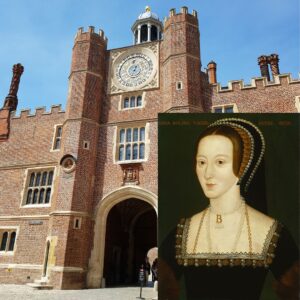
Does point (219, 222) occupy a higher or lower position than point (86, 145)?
lower

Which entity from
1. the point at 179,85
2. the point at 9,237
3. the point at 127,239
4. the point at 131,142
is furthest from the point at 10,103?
the point at 179,85

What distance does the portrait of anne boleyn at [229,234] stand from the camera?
27.0 feet

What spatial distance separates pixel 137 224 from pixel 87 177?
22.2ft

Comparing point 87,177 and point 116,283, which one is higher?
point 87,177

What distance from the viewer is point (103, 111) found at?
55.0ft

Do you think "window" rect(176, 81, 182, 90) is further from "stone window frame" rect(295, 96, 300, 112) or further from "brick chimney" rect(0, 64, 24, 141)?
"brick chimney" rect(0, 64, 24, 141)

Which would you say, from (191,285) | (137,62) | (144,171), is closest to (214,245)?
(191,285)

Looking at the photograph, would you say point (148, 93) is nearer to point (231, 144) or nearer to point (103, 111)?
point (103, 111)

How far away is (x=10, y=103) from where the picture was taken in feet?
66.8

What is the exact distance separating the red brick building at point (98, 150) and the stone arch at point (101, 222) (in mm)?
44

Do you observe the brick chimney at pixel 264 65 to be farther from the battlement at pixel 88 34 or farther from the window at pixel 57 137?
the window at pixel 57 137

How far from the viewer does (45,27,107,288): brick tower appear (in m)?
13.6

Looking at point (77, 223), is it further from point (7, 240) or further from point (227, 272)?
point (227, 272)

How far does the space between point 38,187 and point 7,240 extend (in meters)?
3.04
